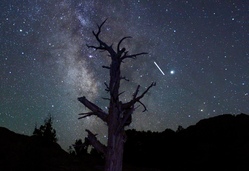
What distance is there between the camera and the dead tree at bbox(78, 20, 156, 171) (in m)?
8.29

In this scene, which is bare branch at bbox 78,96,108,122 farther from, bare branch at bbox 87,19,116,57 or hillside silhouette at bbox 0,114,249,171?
hillside silhouette at bbox 0,114,249,171

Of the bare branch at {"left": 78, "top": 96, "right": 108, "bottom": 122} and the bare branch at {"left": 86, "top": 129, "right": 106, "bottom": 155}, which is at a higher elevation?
the bare branch at {"left": 78, "top": 96, "right": 108, "bottom": 122}

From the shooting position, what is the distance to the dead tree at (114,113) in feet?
27.2

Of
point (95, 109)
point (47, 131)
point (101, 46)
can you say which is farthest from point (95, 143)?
point (47, 131)

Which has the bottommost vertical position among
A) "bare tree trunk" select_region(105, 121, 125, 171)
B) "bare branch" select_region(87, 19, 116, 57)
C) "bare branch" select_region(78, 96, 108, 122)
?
"bare tree trunk" select_region(105, 121, 125, 171)

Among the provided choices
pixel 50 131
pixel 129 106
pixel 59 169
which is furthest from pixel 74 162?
pixel 129 106

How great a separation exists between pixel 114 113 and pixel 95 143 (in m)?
1.10

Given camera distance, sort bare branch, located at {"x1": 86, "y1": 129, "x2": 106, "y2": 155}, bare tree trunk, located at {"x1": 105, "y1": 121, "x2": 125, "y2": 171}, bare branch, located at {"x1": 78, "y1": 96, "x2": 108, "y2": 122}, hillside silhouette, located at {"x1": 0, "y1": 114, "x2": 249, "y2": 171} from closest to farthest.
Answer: bare tree trunk, located at {"x1": 105, "y1": 121, "x2": 125, "y2": 171}, bare branch, located at {"x1": 86, "y1": 129, "x2": 106, "y2": 155}, bare branch, located at {"x1": 78, "y1": 96, "x2": 108, "y2": 122}, hillside silhouette, located at {"x1": 0, "y1": 114, "x2": 249, "y2": 171}

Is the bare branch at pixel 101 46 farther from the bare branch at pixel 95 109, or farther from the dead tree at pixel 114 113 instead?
the bare branch at pixel 95 109

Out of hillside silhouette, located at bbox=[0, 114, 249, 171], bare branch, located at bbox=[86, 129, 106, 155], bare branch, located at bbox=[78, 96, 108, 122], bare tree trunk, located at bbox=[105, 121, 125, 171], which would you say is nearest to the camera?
bare tree trunk, located at bbox=[105, 121, 125, 171]

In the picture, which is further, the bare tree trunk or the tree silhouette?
the tree silhouette

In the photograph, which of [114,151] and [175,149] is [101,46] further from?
[175,149]

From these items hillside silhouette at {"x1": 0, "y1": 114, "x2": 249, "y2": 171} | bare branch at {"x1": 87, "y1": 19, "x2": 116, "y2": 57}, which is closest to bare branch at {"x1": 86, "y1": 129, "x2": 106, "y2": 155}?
bare branch at {"x1": 87, "y1": 19, "x2": 116, "y2": 57}

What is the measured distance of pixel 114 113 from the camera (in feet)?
28.3
